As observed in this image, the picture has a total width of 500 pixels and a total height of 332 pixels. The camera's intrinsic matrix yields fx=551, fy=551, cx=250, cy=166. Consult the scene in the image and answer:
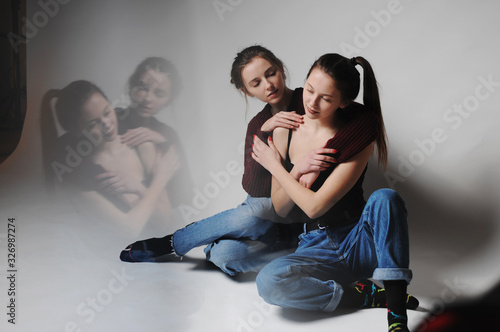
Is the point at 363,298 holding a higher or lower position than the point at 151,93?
lower

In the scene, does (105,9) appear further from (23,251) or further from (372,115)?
(372,115)

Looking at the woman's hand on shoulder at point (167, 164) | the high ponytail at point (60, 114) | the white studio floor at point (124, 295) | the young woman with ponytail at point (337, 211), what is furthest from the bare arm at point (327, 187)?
the high ponytail at point (60, 114)

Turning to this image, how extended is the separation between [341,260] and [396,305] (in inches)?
7.0

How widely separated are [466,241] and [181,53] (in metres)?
1.00

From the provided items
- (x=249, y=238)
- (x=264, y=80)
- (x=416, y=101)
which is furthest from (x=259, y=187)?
(x=416, y=101)

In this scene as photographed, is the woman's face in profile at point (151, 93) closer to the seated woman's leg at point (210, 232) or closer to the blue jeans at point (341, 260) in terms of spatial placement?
the seated woman's leg at point (210, 232)

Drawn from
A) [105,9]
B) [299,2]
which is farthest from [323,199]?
[105,9]

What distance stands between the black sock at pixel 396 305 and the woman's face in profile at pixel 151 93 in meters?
0.96

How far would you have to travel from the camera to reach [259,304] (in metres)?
1.26

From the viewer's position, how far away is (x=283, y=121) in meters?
1.29

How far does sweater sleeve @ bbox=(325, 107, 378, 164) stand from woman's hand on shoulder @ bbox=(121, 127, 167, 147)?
2.54ft

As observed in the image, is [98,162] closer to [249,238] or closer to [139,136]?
[139,136]

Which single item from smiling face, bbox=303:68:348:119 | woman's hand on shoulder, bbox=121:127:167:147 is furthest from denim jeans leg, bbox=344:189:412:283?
woman's hand on shoulder, bbox=121:127:167:147

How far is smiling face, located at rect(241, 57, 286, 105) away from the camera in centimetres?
132
